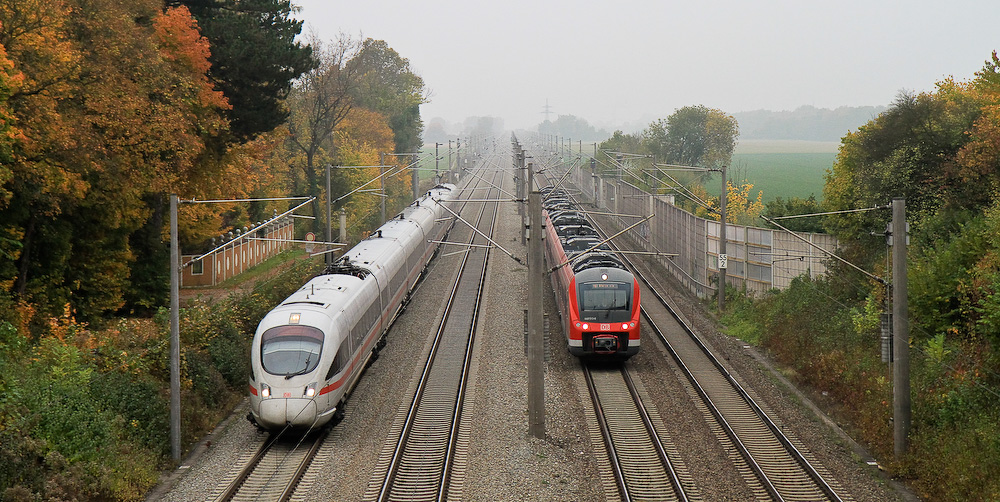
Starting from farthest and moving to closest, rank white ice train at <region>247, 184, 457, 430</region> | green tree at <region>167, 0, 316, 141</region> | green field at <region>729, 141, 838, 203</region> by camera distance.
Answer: green field at <region>729, 141, 838, 203</region>, green tree at <region>167, 0, 316, 141</region>, white ice train at <region>247, 184, 457, 430</region>

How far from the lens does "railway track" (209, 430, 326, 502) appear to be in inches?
583

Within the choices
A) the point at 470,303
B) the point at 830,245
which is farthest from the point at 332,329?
the point at 830,245

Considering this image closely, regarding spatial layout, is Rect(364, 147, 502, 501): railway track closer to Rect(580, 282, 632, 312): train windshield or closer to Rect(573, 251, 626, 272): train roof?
Rect(573, 251, 626, 272): train roof

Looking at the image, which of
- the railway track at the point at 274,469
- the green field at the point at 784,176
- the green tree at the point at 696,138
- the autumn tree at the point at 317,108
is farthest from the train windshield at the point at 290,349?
the green tree at the point at 696,138

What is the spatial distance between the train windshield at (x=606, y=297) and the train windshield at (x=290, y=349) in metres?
7.88

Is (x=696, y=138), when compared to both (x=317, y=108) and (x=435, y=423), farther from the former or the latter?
(x=435, y=423)

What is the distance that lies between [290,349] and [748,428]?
10102 millimetres

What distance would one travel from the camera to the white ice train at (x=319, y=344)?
55.9 feet

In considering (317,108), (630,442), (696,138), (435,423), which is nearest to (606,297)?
(630,442)

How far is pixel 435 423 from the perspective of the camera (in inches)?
753

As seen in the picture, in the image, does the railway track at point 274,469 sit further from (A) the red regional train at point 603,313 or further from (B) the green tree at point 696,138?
(B) the green tree at point 696,138

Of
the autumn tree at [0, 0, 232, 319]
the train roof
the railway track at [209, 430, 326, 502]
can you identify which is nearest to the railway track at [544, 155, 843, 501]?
the train roof

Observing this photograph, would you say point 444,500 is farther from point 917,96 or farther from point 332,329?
point 917,96

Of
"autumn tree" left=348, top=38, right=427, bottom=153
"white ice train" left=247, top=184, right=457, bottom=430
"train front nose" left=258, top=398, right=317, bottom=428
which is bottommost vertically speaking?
"train front nose" left=258, top=398, right=317, bottom=428
